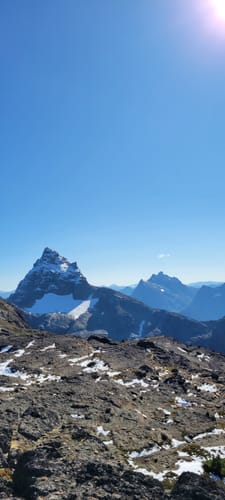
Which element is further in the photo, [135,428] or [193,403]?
[193,403]

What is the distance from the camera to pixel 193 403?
4216cm

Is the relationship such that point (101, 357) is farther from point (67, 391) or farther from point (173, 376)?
point (67, 391)

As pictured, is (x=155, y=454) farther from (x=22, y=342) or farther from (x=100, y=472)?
(x=22, y=342)

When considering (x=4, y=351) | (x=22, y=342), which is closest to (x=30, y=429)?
(x=4, y=351)

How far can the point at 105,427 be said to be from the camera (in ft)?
92.9

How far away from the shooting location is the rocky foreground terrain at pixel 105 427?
1728 centimetres

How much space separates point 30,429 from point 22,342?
48.1 metres

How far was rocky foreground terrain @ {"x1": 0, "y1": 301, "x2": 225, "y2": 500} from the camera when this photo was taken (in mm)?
17281

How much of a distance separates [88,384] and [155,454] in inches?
728

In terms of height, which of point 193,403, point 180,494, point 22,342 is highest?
point 22,342

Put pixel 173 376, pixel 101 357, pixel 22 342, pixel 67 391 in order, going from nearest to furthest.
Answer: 1. pixel 67 391
2. pixel 173 376
3. pixel 101 357
4. pixel 22 342

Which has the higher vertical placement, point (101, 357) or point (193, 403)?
point (101, 357)

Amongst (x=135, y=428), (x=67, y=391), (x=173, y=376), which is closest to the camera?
(x=135, y=428)

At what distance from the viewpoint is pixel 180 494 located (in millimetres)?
16188
